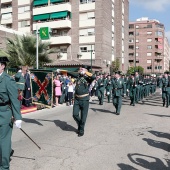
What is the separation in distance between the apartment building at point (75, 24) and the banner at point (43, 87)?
27989mm

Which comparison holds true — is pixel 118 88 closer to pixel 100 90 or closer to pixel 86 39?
pixel 100 90

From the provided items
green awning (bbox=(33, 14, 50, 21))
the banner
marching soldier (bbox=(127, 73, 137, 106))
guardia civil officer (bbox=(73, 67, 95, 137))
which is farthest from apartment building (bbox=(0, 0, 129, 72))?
guardia civil officer (bbox=(73, 67, 95, 137))

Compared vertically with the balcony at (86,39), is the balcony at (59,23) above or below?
above

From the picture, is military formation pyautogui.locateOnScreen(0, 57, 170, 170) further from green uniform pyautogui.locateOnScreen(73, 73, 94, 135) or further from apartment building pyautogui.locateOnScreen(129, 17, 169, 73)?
apartment building pyautogui.locateOnScreen(129, 17, 169, 73)

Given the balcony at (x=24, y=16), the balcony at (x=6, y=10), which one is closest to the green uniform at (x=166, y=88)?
the balcony at (x=24, y=16)

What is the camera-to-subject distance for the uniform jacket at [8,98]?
3.84 metres

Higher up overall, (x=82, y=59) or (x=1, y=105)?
(x=82, y=59)

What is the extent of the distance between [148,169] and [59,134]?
315 cm

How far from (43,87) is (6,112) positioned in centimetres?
412

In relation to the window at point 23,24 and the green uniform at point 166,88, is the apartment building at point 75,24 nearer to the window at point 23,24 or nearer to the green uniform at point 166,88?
the window at point 23,24

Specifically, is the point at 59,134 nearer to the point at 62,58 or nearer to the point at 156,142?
the point at 156,142

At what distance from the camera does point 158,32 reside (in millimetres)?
86125

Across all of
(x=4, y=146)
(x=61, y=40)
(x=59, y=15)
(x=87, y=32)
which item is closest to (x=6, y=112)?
(x=4, y=146)

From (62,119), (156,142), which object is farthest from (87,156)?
(62,119)
